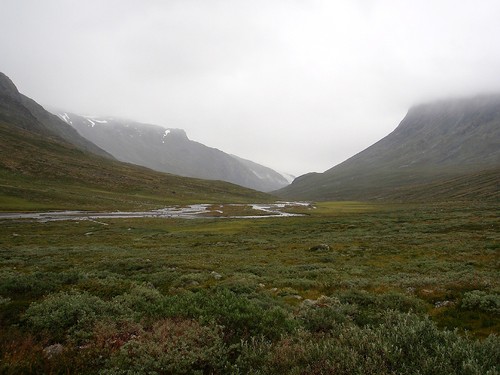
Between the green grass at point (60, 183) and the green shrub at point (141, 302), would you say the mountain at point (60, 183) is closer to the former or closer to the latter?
the green grass at point (60, 183)

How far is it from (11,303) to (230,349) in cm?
863

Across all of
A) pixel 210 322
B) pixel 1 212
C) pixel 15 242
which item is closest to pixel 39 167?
pixel 1 212

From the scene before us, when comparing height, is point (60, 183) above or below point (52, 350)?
below

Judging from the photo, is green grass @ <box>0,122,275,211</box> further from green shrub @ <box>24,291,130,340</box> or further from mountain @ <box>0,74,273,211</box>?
green shrub @ <box>24,291,130,340</box>

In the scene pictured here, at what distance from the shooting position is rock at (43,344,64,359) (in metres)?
7.58

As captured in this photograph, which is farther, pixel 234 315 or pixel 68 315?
pixel 68 315

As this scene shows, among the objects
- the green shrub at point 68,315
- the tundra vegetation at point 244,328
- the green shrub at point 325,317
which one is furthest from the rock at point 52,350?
the green shrub at point 325,317

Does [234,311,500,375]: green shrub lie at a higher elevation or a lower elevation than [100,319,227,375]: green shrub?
higher

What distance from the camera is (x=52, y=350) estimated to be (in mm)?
7996

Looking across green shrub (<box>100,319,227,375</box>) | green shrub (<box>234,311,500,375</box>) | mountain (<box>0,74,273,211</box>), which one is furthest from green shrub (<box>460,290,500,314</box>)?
mountain (<box>0,74,273,211</box>)

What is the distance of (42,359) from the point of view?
7.24m

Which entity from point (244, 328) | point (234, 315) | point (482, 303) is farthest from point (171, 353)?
point (482, 303)

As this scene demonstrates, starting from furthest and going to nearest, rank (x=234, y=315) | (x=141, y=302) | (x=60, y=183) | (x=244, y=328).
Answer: (x=60, y=183) → (x=141, y=302) → (x=234, y=315) → (x=244, y=328)

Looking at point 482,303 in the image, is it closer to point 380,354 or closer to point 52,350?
point 380,354
